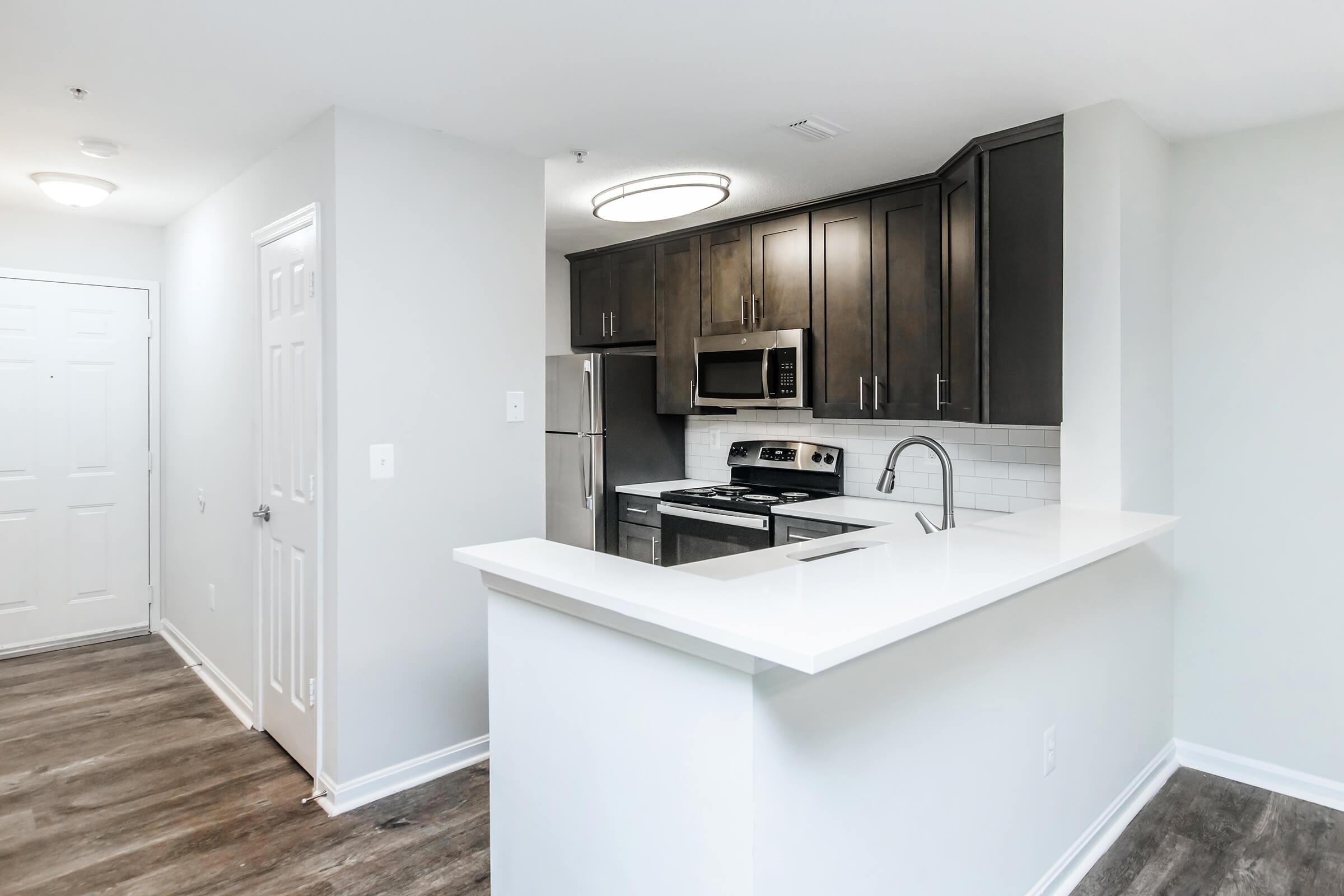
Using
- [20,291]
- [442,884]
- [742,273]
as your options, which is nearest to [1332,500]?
[742,273]

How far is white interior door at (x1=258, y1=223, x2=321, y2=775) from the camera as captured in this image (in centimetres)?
271

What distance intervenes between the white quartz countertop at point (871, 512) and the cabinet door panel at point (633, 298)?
148 centimetres

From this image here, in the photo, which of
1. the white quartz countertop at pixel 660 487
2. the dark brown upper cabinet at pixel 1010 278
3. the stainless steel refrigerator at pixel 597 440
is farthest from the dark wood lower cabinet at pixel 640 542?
the dark brown upper cabinet at pixel 1010 278

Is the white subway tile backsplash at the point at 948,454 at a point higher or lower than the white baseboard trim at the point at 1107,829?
higher

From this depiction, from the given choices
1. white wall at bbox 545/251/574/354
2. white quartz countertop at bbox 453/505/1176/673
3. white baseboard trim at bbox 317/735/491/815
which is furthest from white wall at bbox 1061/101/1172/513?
white wall at bbox 545/251/574/354

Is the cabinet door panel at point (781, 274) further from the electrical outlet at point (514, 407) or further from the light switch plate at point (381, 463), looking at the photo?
the light switch plate at point (381, 463)

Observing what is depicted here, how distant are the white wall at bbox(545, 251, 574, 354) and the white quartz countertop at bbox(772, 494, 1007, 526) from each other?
226 cm

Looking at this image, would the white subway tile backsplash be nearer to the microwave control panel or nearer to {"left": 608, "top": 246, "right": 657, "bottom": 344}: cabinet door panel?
the microwave control panel

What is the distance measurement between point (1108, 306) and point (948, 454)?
1101 mm

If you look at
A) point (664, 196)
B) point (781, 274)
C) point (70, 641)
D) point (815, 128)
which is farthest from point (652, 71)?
point (70, 641)

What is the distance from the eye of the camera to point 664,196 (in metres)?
3.24

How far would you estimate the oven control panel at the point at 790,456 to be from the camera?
406 centimetres

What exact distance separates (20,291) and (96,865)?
3.27m

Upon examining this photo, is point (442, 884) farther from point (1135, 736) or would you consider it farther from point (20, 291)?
point (20, 291)
